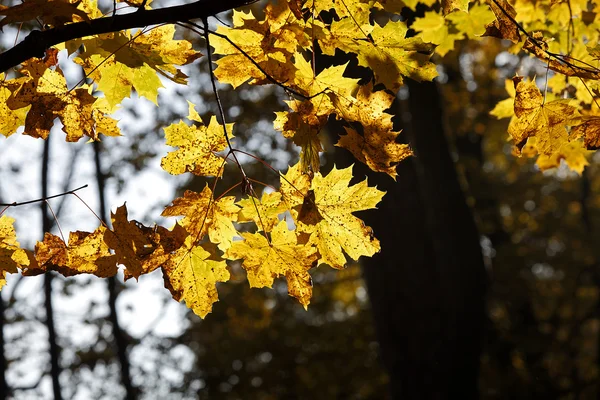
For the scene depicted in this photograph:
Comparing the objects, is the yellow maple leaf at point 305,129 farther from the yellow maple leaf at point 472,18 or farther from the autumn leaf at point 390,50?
the yellow maple leaf at point 472,18

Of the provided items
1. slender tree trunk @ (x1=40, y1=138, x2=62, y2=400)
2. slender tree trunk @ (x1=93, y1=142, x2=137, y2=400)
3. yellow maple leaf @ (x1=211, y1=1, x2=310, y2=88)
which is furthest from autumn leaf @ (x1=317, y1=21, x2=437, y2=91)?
slender tree trunk @ (x1=93, y1=142, x2=137, y2=400)

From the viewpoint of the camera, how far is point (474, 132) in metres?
14.6

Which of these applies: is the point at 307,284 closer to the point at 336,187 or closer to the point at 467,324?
the point at 336,187

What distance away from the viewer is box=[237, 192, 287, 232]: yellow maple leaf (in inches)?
74.7

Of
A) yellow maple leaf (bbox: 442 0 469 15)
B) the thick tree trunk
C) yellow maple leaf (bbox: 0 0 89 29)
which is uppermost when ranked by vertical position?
yellow maple leaf (bbox: 0 0 89 29)

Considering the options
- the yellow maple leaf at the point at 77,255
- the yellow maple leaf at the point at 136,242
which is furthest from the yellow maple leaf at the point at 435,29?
the yellow maple leaf at the point at 77,255

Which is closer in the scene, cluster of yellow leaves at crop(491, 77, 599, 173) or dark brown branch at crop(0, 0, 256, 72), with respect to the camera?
Answer: dark brown branch at crop(0, 0, 256, 72)

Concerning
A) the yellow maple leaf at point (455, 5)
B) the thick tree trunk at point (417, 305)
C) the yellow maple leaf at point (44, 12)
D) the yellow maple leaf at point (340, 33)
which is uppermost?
the yellow maple leaf at point (44, 12)

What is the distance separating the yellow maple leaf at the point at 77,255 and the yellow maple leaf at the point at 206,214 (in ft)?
0.72

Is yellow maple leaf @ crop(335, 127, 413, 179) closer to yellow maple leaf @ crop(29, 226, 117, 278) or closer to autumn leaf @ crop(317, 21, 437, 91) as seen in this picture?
autumn leaf @ crop(317, 21, 437, 91)

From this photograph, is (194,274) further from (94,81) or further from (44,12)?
(44,12)

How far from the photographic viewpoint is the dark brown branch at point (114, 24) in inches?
60.2

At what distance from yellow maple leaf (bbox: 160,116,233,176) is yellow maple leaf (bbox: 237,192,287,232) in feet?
0.48

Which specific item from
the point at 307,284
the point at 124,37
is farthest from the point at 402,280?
the point at 124,37
